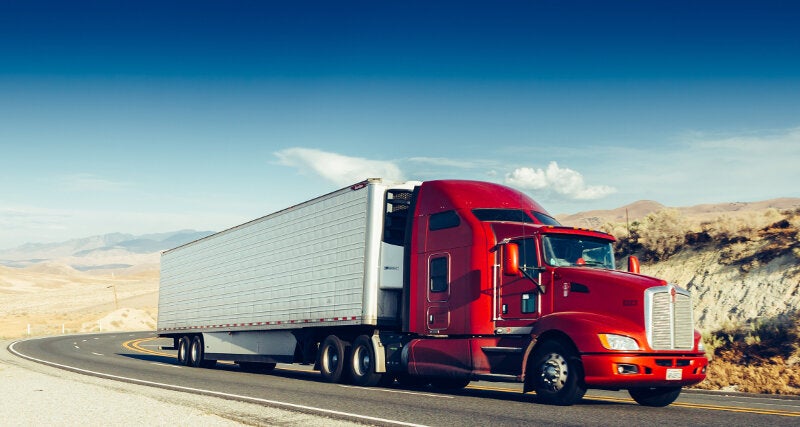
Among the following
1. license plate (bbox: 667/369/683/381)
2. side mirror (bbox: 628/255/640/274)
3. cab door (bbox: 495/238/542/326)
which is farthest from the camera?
side mirror (bbox: 628/255/640/274)

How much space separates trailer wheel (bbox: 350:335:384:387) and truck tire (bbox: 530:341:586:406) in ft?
15.5

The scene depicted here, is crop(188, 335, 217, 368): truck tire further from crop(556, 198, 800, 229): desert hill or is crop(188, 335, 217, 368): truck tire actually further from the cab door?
crop(556, 198, 800, 229): desert hill

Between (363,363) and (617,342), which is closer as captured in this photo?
(617,342)

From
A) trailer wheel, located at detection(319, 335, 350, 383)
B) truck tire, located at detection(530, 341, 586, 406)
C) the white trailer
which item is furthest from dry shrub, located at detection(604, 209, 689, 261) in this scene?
truck tire, located at detection(530, 341, 586, 406)

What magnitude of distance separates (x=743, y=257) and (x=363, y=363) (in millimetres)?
16098

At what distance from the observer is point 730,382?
17438mm

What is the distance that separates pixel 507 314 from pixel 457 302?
4.19 feet

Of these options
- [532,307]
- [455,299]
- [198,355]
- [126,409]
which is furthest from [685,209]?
[126,409]

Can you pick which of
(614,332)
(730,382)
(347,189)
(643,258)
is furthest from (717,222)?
(614,332)

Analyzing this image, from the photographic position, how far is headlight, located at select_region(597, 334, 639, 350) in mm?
11391

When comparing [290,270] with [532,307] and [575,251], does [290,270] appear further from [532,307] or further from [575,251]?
[575,251]

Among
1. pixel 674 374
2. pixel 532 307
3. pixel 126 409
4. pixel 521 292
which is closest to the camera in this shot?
pixel 126 409

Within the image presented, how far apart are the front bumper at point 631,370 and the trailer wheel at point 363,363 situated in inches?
220

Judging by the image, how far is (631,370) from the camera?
11328mm
